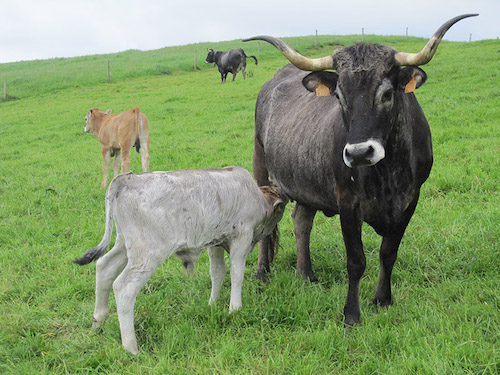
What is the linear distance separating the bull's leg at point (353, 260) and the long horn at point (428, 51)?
1.20 metres

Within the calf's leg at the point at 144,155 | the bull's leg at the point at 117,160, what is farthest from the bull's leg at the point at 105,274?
the bull's leg at the point at 117,160

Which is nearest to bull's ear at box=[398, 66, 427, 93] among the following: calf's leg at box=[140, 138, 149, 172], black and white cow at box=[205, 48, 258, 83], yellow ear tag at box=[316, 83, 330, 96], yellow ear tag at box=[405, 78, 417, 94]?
yellow ear tag at box=[405, 78, 417, 94]

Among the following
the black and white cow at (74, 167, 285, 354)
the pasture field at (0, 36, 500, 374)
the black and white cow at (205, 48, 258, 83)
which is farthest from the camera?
the black and white cow at (205, 48, 258, 83)

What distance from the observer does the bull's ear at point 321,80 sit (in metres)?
3.88

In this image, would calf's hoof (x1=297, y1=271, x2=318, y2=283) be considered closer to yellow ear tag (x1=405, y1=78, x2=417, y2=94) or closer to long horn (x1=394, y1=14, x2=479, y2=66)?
yellow ear tag (x1=405, y1=78, x2=417, y2=94)

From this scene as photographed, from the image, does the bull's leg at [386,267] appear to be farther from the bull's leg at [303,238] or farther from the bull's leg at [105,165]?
the bull's leg at [105,165]

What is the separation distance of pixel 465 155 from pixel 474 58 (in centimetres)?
1367

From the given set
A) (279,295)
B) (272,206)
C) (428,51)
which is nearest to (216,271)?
(279,295)

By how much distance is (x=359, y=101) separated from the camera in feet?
11.1

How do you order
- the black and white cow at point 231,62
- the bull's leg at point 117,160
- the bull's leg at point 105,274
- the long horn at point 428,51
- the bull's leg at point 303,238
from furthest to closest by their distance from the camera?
the black and white cow at point 231,62 → the bull's leg at point 117,160 → the bull's leg at point 303,238 → the bull's leg at point 105,274 → the long horn at point 428,51

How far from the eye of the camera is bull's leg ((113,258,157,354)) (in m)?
3.63

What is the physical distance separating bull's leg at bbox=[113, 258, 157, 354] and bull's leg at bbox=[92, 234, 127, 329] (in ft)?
1.54

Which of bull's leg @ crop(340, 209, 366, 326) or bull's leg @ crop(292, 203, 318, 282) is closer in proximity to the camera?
bull's leg @ crop(340, 209, 366, 326)

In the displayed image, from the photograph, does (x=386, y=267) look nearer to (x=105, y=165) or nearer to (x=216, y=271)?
(x=216, y=271)
